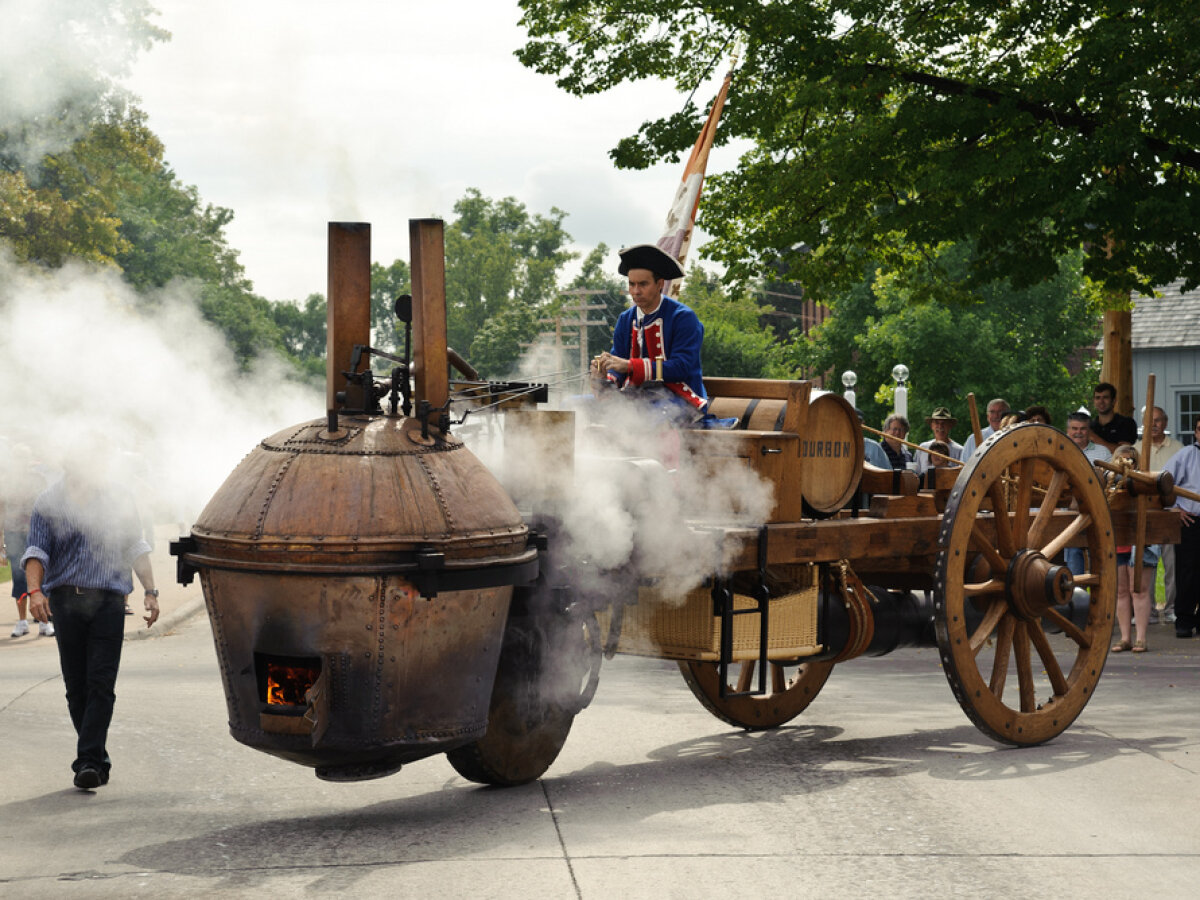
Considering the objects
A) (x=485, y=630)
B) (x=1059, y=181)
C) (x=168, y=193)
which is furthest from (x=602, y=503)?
(x=168, y=193)

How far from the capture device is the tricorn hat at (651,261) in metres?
7.59

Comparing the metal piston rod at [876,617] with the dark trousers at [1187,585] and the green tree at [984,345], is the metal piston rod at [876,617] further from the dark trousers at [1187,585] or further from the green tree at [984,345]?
the green tree at [984,345]

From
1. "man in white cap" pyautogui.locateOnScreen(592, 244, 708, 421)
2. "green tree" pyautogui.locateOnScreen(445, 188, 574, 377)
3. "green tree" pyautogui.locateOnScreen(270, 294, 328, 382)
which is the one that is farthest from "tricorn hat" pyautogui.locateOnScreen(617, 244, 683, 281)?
"green tree" pyautogui.locateOnScreen(270, 294, 328, 382)

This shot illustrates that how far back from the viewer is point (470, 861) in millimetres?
A: 5668

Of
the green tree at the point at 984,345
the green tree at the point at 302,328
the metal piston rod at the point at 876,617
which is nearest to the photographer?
the metal piston rod at the point at 876,617

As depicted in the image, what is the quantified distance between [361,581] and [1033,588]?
369 centimetres

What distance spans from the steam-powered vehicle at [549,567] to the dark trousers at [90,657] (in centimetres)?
165

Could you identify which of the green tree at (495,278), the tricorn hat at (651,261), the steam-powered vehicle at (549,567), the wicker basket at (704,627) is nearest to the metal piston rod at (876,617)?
the steam-powered vehicle at (549,567)

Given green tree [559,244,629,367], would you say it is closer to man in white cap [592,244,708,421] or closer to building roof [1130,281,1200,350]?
building roof [1130,281,1200,350]

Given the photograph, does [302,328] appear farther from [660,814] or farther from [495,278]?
[660,814]

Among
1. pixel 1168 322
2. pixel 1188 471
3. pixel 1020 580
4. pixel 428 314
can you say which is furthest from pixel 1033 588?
pixel 1168 322

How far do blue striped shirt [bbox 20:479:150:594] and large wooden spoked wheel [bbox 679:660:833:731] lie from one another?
283 centimetres

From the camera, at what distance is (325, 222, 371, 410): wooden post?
621 centimetres

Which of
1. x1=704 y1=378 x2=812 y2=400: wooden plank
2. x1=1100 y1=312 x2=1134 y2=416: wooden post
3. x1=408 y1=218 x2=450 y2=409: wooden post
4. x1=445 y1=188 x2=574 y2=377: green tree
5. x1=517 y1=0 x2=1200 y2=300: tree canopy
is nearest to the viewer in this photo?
x1=408 y1=218 x2=450 y2=409: wooden post
